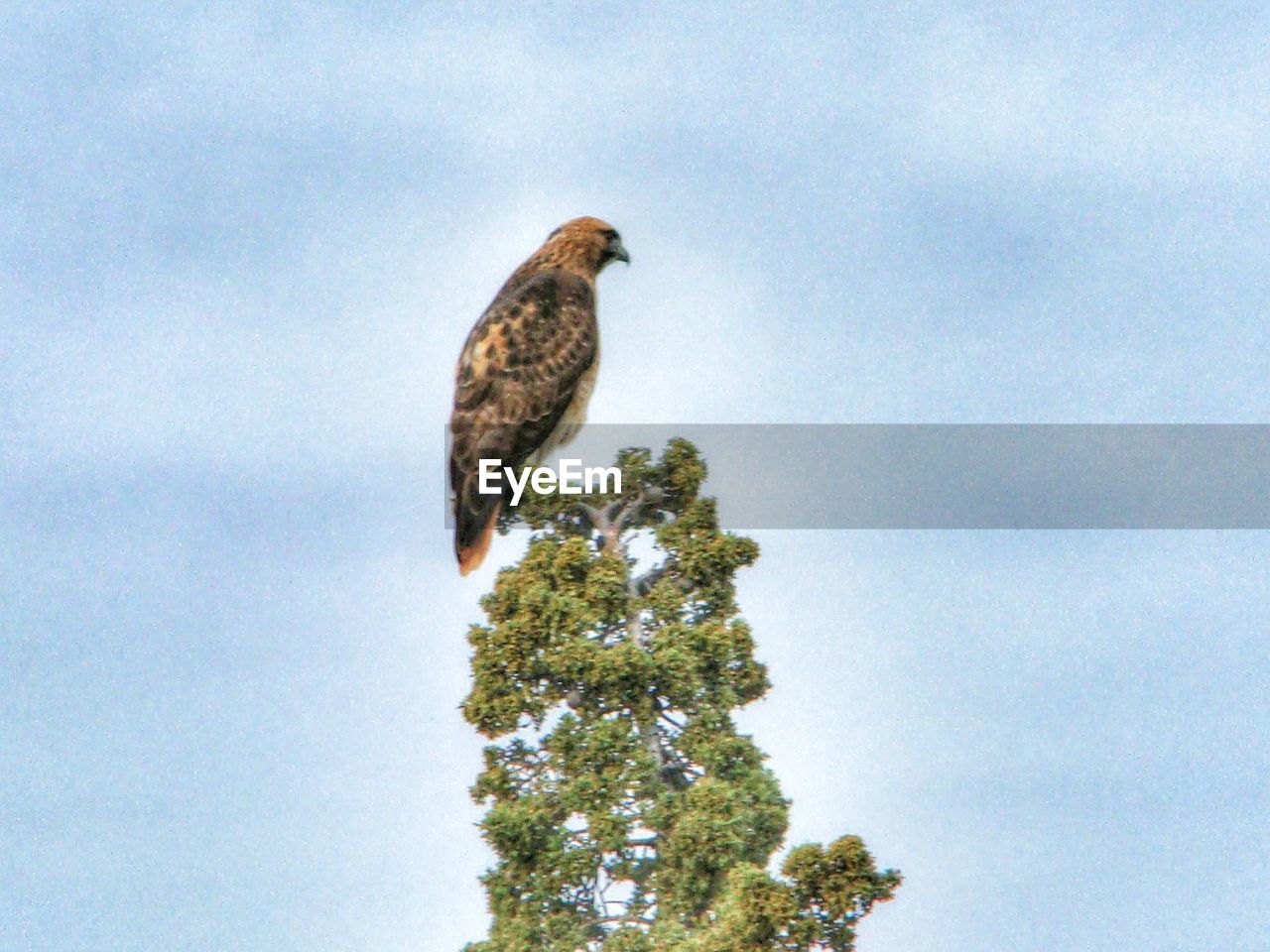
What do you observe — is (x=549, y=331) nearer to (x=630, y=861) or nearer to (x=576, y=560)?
(x=576, y=560)

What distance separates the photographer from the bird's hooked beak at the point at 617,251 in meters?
19.1

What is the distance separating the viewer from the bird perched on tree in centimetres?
1702

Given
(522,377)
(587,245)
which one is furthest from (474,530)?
(587,245)

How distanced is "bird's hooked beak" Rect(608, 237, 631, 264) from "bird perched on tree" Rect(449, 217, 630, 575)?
0.70ft

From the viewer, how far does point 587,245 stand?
19.0 meters

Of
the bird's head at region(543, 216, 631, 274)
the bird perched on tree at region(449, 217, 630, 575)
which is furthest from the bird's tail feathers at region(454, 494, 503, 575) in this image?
the bird's head at region(543, 216, 631, 274)

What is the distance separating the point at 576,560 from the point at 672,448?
1.35 meters

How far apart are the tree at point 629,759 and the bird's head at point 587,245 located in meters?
3.50

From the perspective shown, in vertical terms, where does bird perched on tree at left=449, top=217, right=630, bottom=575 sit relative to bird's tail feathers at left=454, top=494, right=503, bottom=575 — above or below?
above

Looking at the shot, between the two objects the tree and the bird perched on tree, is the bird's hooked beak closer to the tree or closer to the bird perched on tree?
the bird perched on tree

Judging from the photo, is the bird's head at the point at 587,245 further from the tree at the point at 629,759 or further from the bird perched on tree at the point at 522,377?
the tree at the point at 629,759

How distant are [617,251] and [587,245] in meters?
0.31

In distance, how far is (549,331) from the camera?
1800cm

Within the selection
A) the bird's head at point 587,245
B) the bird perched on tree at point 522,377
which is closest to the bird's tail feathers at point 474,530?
the bird perched on tree at point 522,377
